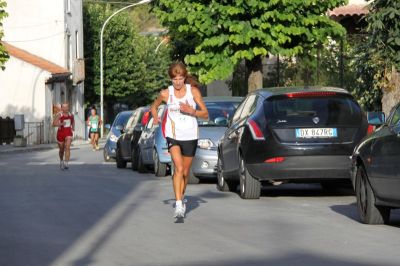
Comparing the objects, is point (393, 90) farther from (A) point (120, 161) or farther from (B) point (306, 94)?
(A) point (120, 161)

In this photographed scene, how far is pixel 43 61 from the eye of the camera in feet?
Result: 207

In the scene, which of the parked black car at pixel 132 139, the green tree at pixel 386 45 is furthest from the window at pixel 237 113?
the parked black car at pixel 132 139

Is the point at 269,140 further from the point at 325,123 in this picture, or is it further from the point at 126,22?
the point at 126,22

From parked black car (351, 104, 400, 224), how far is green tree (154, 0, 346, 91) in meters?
16.5

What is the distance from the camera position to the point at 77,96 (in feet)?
226

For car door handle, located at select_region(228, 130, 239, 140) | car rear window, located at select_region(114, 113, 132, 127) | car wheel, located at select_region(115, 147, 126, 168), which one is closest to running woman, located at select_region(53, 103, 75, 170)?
car wheel, located at select_region(115, 147, 126, 168)

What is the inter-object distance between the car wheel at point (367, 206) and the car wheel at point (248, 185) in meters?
3.50

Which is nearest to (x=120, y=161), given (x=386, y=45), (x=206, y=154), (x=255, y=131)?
(x=206, y=154)

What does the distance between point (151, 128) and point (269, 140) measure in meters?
8.77

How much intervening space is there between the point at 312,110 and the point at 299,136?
46cm

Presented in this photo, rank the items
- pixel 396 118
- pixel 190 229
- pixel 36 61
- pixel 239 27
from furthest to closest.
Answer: pixel 36 61
pixel 239 27
pixel 190 229
pixel 396 118

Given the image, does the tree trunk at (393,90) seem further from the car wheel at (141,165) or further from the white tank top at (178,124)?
the white tank top at (178,124)

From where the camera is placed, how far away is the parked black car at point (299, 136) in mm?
15328

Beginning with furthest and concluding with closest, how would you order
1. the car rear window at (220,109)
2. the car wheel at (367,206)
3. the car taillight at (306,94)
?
the car rear window at (220,109)
the car taillight at (306,94)
the car wheel at (367,206)
